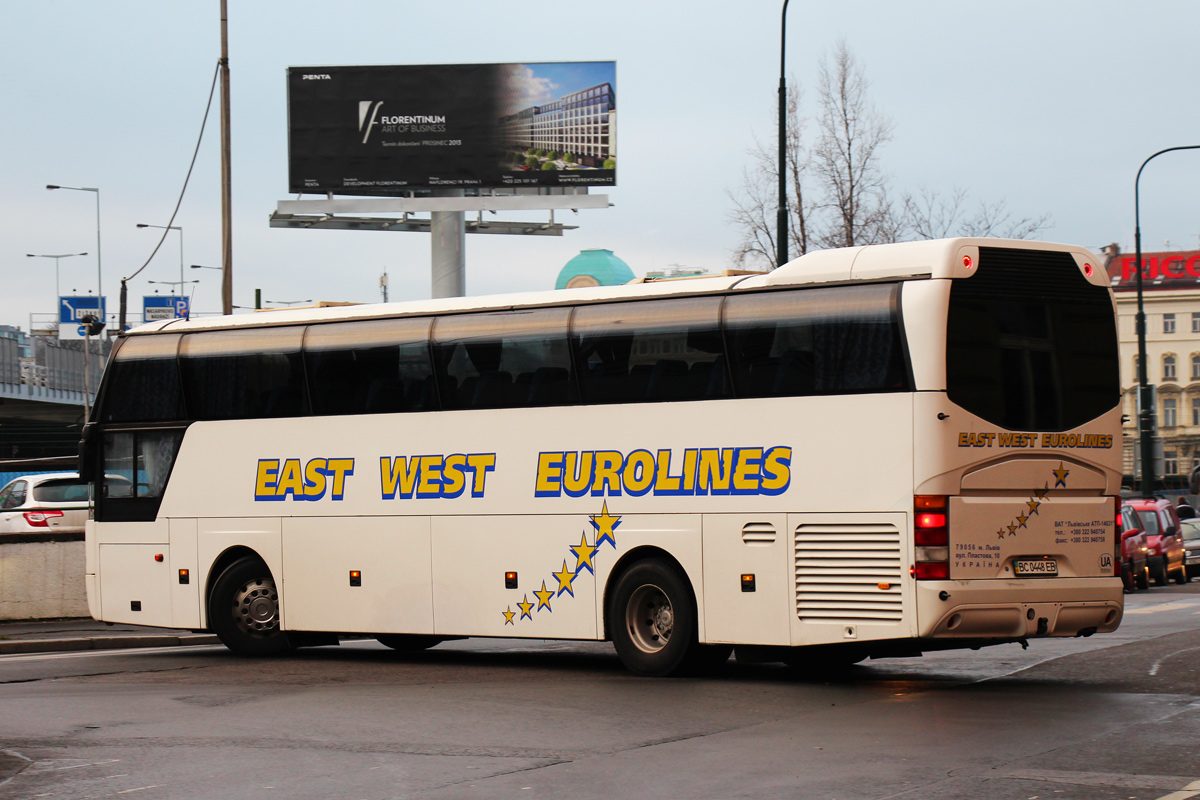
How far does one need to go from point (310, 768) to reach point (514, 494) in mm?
5782

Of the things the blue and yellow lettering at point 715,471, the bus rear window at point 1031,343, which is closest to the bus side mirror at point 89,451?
the blue and yellow lettering at point 715,471

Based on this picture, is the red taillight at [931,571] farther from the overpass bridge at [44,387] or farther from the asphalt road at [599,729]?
the overpass bridge at [44,387]

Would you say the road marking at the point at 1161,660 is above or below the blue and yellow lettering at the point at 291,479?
below

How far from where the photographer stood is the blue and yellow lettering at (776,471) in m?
12.8

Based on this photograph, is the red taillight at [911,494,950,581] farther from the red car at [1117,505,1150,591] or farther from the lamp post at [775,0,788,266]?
the red car at [1117,505,1150,591]

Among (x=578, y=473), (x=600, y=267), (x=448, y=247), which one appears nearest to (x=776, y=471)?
(x=578, y=473)

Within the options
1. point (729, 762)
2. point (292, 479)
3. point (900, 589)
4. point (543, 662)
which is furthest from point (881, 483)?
point (292, 479)

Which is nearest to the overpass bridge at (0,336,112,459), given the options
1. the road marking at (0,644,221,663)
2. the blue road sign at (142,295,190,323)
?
the blue road sign at (142,295,190,323)

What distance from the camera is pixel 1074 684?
42.8ft

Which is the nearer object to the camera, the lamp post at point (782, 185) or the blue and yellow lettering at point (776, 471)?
the blue and yellow lettering at point (776, 471)

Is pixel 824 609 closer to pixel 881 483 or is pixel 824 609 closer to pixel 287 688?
pixel 881 483

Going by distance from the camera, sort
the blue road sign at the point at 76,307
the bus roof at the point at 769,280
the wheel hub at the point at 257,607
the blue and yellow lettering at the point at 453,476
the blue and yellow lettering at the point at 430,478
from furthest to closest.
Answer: the blue road sign at the point at 76,307 → the wheel hub at the point at 257,607 → the blue and yellow lettering at the point at 430,478 → the blue and yellow lettering at the point at 453,476 → the bus roof at the point at 769,280

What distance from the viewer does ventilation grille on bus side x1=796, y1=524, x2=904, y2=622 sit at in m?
12.1

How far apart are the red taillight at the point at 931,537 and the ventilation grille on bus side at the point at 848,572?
0.59 feet
